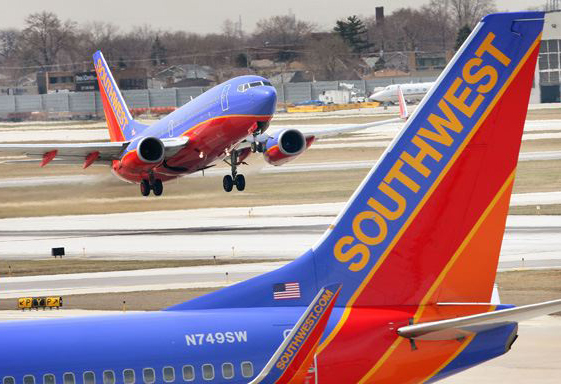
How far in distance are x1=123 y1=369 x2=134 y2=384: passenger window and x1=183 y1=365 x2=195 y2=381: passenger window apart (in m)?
0.62

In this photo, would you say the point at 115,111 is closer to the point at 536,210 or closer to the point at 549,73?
the point at 536,210

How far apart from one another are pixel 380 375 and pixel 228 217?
5314cm

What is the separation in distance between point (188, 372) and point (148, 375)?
0.48m

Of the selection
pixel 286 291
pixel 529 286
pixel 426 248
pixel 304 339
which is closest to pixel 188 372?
pixel 286 291

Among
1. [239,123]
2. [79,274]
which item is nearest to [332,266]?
[79,274]

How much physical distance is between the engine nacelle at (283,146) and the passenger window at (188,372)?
5082 centimetres

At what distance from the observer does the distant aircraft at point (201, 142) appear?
61.6m

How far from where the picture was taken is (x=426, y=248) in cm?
1602

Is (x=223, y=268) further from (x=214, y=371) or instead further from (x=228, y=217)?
(x=214, y=371)

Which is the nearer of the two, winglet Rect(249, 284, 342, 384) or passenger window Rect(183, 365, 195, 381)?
winglet Rect(249, 284, 342, 384)

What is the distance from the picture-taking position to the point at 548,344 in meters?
29.9

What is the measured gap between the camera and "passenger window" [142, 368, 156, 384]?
14.6 meters

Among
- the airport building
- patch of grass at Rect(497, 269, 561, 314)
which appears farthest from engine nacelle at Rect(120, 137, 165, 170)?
the airport building

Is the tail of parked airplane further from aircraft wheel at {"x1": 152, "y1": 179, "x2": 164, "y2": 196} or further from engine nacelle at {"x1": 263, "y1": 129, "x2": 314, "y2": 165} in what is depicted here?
aircraft wheel at {"x1": 152, "y1": 179, "x2": 164, "y2": 196}
